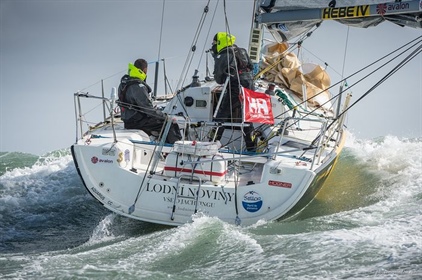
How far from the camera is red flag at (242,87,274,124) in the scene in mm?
Answer: 7180

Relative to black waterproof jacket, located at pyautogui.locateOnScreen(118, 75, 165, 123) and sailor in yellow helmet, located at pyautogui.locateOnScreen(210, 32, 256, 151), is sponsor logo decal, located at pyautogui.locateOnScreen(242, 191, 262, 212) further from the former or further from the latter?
black waterproof jacket, located at pyautogui.locateOnScreen(118, 75, 165, 123)

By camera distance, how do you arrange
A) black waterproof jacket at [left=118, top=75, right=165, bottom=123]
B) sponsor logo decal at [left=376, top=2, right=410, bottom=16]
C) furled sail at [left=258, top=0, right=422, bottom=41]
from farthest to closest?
1. black waterproof jacket at [left=118, top=75, right=165, bottom=123]
2. furled sail at [left=258, top=0, right=422, bottom=41]
3. sponsor logo decal at [left=376, top=2, right=410, bottom=16]

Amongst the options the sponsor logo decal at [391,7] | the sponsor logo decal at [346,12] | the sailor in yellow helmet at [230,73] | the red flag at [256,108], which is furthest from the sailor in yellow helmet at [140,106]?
the sponsor logo decal at [391,7]

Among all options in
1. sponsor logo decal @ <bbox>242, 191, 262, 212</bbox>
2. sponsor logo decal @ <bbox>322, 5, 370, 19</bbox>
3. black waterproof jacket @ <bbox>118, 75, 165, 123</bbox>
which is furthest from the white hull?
sponsor logo decal @ <bbox>322, 5, 370, 19</bbox>

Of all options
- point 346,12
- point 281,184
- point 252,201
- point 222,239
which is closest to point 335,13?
point 346,12

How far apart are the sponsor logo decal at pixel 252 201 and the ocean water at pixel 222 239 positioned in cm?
24

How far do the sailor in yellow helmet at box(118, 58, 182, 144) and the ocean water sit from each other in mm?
1231

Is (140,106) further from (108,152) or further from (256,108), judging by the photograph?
(256,108)

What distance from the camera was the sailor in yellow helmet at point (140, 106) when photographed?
7.87 metres

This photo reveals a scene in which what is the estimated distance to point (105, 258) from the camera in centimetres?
555

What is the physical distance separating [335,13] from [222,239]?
2759mm

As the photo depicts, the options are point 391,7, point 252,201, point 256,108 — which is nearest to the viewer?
point 391,7

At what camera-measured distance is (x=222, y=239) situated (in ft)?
19.0

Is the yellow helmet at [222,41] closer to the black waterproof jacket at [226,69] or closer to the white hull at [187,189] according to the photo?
the black waterproof jacket at [226,69]
